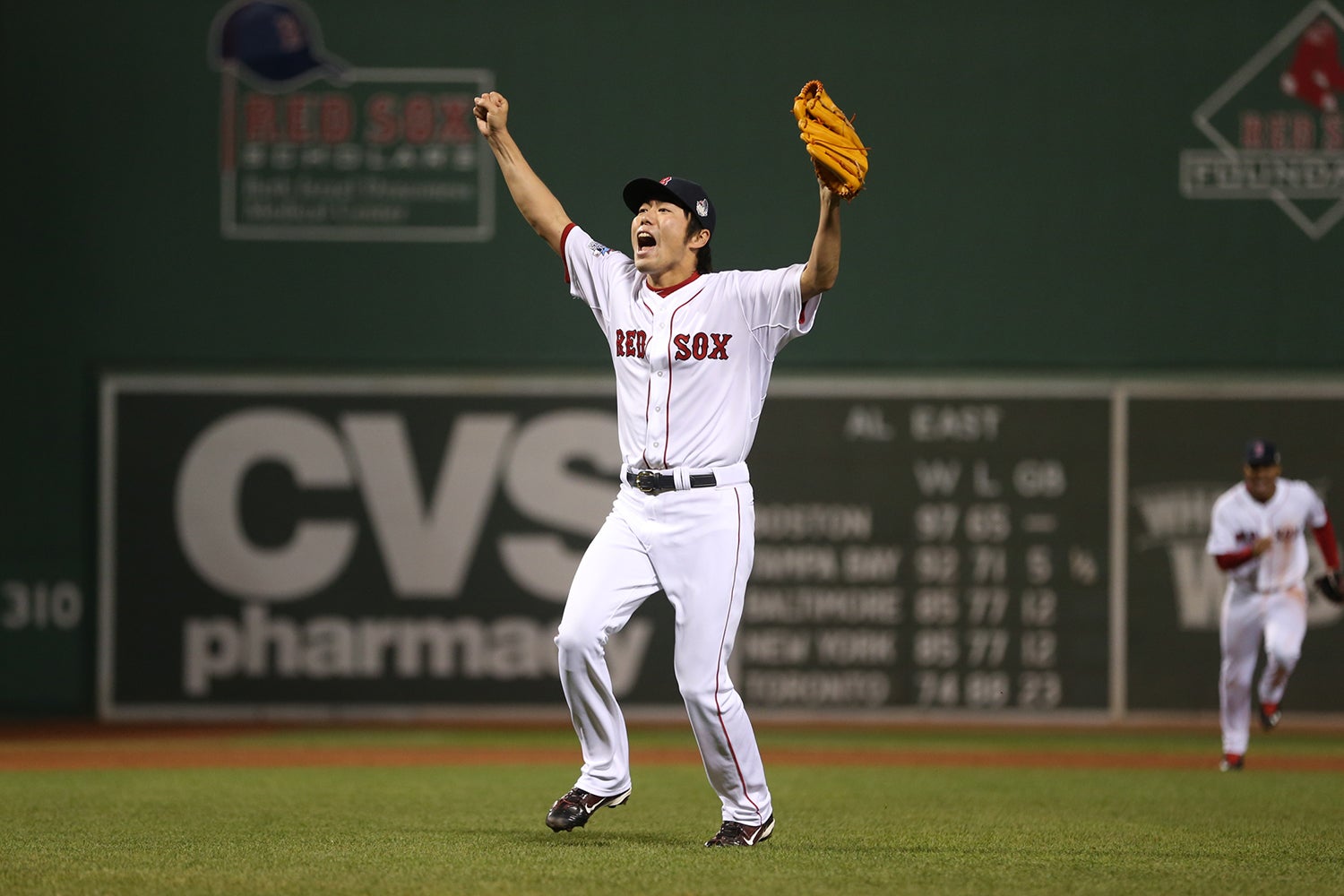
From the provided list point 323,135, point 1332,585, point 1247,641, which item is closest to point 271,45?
point 323,135

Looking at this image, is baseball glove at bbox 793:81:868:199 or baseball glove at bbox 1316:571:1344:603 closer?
baseball glove at bbox 793:81:868:199

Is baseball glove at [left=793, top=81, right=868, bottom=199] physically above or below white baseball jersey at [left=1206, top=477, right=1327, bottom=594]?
above

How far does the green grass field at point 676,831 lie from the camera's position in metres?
4.18

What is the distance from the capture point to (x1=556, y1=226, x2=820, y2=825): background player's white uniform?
4.66m

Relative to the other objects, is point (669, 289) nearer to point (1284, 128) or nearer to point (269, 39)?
point (269, 39)

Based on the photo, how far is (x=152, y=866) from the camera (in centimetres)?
438

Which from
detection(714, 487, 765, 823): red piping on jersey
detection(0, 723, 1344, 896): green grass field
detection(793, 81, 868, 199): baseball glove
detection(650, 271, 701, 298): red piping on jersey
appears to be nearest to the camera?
detection(0, 723, 1344, 896): green grass field

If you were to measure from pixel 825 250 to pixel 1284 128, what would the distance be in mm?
7695

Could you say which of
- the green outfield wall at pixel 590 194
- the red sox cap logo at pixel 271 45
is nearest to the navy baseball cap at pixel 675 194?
the green outfield wall at pixel 590 194

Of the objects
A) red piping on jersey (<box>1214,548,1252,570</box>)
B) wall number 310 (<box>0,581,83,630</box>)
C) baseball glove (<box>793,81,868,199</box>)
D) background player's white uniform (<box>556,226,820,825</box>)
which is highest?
baseball glove (<box>793,81,868,199</box>)

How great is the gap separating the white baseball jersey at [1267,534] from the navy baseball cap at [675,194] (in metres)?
4.58

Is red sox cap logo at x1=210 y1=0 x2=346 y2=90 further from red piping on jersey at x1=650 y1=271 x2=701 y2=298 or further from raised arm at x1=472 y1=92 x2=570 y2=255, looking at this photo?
red piping on jersey at x1=650 y1=271 x2=701 y2=298

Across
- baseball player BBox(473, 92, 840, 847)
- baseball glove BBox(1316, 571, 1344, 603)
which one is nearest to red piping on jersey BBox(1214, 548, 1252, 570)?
baseball glove BBox(1316, 571, 1344, 603)

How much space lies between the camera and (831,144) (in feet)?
14.6
